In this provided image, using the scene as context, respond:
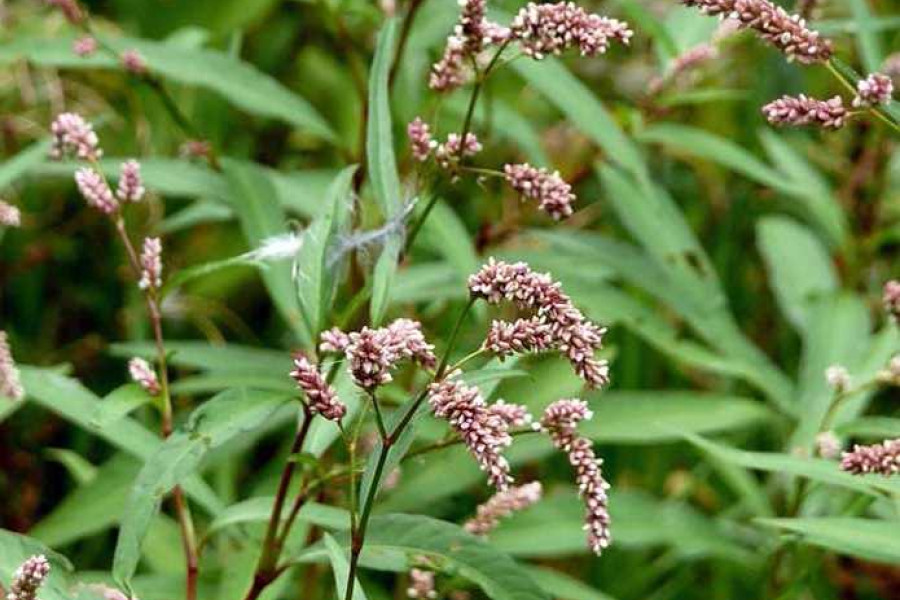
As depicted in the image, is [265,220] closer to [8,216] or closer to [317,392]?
[8,216]

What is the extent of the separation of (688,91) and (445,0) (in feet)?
1.62

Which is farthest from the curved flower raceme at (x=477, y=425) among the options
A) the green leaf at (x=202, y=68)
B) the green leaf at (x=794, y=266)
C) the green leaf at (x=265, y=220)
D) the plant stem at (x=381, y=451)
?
the green leaf at (x=794, y=266)

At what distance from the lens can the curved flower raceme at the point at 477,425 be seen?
1.32 meters

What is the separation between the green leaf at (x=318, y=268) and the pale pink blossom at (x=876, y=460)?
558mm

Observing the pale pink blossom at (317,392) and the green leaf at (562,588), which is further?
the green leaf at (562,588)

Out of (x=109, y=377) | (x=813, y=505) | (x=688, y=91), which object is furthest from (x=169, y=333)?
(x=813, y=505)

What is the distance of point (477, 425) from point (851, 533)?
58 centimetres

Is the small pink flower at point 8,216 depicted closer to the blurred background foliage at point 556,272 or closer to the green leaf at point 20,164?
the blurred background foliage at point 556,272

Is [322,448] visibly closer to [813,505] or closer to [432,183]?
[432,183]

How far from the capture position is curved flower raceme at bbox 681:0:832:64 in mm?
1438

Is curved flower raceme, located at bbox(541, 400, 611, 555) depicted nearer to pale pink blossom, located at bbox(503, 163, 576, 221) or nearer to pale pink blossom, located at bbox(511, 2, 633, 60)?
pale pink blossom, located at bbox(503, 163, 576, 221)

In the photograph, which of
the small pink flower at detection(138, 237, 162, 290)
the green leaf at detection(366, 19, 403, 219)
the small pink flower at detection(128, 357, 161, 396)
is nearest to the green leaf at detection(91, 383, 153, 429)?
the small pink flower at detection(128, 357, 161, 396)

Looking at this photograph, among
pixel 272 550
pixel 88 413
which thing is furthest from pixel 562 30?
pixel 88 413

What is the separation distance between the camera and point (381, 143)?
5.84 ft
